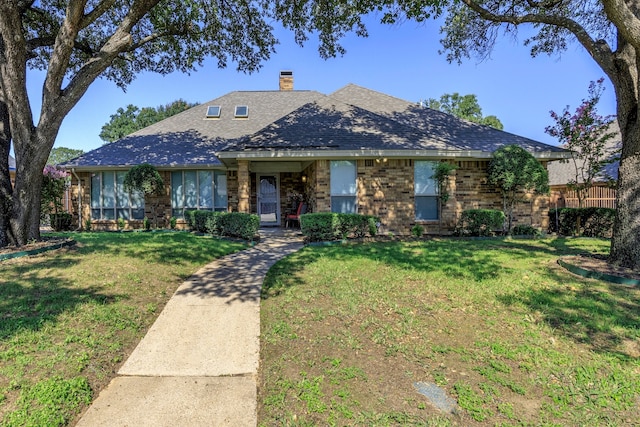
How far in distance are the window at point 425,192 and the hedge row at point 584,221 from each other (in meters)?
4.56

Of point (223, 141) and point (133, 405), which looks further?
point (223, 141)

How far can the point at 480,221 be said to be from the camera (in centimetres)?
1024

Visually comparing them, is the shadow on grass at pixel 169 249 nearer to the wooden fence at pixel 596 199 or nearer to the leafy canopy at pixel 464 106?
the wooden fence at pixel 596 199

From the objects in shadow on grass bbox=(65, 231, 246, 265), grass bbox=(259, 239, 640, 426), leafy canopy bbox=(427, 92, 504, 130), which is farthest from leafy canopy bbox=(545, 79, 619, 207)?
leafy canopy bbox=(427, 92, 504, 130)

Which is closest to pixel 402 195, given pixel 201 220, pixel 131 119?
pixel 201 220

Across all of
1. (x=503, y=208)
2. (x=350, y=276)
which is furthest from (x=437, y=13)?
(x=350, y=276)

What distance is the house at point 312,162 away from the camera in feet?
35.5

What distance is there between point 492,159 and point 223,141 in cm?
1104

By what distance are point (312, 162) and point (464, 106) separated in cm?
3822

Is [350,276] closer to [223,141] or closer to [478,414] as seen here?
[478,414]

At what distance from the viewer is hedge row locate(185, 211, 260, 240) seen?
31.1 ft

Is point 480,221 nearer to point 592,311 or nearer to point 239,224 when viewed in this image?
point 592,311

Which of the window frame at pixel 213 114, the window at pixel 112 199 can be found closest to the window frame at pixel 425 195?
the window frame at pixel 213 114

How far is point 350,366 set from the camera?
10.4 ft
